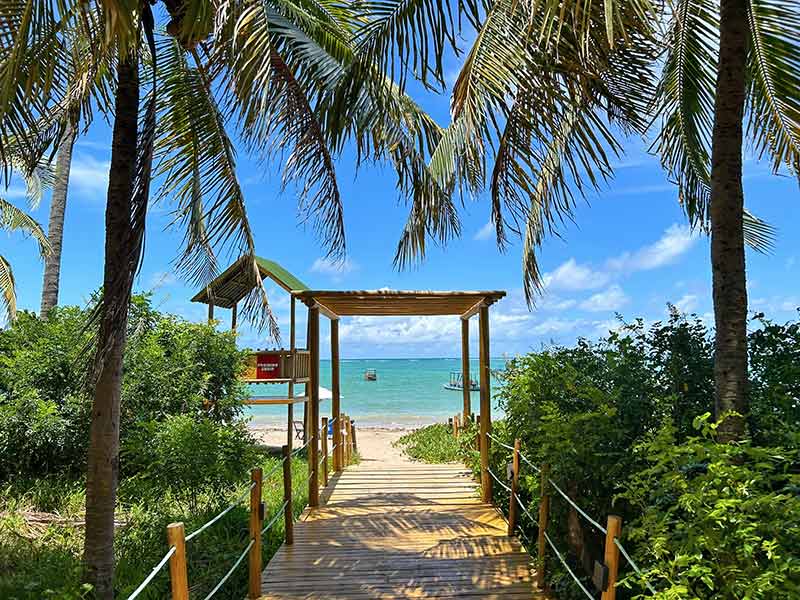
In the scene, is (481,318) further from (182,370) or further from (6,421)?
(6,421)

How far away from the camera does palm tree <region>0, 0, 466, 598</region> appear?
158 inches

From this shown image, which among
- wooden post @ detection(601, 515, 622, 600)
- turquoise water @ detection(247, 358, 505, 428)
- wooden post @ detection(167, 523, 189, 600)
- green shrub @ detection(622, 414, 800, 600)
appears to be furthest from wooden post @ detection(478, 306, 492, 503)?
turquoise water @ detection(247, 358, 505, 428)

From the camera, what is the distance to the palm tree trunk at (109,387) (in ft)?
14.3

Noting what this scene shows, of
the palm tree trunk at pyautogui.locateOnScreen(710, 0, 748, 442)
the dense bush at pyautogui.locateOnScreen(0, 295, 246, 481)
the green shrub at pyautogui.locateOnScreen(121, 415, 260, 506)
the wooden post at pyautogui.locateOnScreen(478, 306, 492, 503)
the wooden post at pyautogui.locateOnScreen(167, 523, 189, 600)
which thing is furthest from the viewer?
the dense bush at pyautogui.locateOnScreen(0, 295, 246, 481)

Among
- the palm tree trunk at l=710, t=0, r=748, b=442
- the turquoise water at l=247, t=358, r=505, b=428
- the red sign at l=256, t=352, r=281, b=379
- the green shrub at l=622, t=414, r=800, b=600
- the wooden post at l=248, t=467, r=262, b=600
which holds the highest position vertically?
the palm tree trunk at l=710, t=0, r=748, b=442

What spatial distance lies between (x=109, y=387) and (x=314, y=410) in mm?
3416

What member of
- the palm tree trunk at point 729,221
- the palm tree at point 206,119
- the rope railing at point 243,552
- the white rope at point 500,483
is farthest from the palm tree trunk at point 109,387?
the palm tree trunk at point 729,221

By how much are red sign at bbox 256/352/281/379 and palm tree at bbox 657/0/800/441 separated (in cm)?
1036

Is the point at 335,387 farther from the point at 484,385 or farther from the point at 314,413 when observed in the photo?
the point at 484,385

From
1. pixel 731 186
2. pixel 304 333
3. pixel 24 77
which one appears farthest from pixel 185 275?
pixel 304 333

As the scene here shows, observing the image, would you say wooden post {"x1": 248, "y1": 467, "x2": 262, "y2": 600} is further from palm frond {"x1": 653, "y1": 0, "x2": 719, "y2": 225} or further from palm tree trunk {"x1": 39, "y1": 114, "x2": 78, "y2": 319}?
palm tree trunk {"x1": 39, "y1": 114, "x2": 78, "y2": 319}

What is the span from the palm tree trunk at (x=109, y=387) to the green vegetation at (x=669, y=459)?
3.15m

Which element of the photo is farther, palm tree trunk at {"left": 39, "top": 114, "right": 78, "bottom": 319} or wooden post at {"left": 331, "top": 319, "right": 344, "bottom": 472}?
palm tree trunk at {"left": 39, "top": 114, "right": 78, "bottom": 319}

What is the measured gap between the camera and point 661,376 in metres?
4.40
